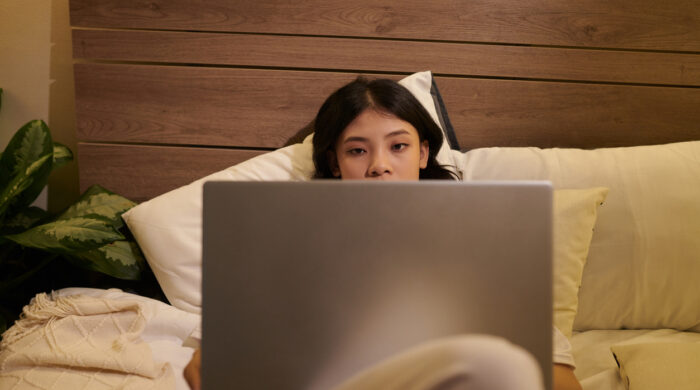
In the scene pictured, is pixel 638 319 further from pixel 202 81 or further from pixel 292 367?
pixel 202 81

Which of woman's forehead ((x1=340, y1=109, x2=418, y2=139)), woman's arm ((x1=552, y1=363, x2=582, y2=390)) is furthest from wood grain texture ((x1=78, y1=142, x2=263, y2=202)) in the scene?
woman's arm ((x1=552, y1=363, x2=582, y2=390))

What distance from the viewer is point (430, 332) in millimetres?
511

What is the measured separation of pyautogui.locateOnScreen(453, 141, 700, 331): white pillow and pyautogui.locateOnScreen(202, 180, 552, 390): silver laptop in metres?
0.80

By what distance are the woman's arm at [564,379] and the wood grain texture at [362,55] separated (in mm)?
886

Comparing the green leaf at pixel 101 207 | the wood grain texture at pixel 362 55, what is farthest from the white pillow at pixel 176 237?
the wood grain texture at pixel 362 55

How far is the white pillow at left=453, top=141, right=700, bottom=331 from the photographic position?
3.91 feet

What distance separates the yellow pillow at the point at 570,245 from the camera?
3.61ft

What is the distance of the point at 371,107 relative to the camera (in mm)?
1132

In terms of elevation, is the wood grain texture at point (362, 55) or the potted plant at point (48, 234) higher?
the wood grain texture at point (362, 55)

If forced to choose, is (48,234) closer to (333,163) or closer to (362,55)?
(333,163)

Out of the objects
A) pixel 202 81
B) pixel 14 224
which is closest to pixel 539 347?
pixel 202 81

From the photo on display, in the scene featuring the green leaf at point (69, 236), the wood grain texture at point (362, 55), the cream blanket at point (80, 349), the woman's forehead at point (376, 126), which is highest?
the wood grain texture at point (362, 55)

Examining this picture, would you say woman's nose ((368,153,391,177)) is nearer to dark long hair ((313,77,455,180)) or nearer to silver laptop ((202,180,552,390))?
dark long hair ((313,77,455,180))

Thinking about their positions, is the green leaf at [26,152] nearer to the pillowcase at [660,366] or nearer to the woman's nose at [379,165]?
the woman's nose at [379,165]
